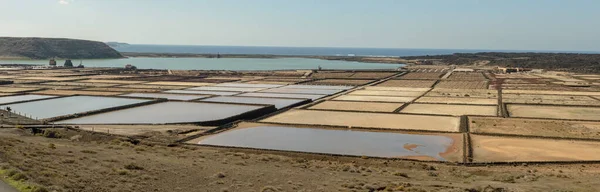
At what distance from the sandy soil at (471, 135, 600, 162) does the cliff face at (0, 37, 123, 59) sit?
549 ft

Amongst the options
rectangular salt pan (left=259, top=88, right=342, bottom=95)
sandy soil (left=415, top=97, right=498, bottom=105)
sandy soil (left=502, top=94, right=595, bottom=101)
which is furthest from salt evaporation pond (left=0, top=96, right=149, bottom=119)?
sandy soil (left=502, top=94, right=595, bottom=101)

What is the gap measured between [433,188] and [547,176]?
604 centimetres

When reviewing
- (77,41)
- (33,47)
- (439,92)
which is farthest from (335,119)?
(77,41)

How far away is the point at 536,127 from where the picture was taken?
30672 mm

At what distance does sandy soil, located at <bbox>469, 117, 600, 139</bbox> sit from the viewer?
28500mm

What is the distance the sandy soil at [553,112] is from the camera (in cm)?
3583

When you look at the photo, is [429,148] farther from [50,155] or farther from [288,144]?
[50,155]

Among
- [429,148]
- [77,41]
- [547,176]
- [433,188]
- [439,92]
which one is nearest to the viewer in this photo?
[433,188]

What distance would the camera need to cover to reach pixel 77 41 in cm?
19112

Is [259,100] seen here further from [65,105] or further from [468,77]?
[468,77]

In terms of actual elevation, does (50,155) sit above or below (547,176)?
above

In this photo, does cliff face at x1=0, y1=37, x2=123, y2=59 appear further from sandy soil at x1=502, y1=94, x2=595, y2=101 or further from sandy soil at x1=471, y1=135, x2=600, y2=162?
sandy soil at x1=471, y1=135, x2=600, y2=162

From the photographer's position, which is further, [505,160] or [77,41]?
[77,41]

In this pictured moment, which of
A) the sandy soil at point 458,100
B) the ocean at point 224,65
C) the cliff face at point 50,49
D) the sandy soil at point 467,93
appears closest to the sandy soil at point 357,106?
the sandy soil at point 458,100
